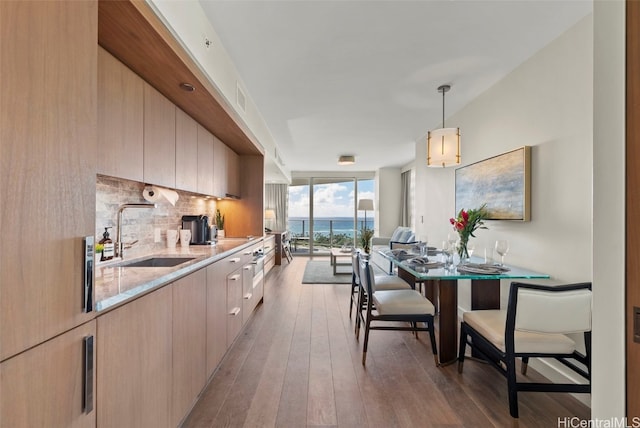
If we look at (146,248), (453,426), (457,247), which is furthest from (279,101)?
(453,426)

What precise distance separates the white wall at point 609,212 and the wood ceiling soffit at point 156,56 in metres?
1.70

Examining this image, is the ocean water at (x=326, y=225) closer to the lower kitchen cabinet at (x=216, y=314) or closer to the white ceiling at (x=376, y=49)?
the white ceiling at (x=376, y=49)

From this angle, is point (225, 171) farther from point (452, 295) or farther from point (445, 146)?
point (452, 295)

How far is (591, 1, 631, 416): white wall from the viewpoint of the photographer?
76cm

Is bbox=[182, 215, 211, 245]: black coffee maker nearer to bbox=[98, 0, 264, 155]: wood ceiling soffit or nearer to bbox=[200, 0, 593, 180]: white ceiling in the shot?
bbox=[98, 0, 264, 155]: wood ceiling soffit

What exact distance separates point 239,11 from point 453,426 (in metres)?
2.94

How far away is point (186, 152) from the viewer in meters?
2.42

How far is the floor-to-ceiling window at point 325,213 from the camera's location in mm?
8703

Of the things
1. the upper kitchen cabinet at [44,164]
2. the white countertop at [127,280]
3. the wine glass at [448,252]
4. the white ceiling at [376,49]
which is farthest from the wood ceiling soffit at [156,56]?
the wine glass at [448,252]

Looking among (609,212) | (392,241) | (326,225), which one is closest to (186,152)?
(609,212)

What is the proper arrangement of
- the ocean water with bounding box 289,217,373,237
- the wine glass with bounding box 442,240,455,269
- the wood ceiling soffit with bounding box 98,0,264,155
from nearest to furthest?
1. the wood ceiling soffit with bounding box 98,0,264,155
2. the wine glass with bounding box 442,240,455,269
3. the ocean water with bounding box 289,217,373,237

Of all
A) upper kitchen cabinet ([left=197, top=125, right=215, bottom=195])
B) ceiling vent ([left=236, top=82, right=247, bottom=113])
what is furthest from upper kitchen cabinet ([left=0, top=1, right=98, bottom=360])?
ceiling vent ([left=236, top=82, right=247, bottom=113])

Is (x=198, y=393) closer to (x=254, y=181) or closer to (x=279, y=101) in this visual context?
(x=254, y=181)

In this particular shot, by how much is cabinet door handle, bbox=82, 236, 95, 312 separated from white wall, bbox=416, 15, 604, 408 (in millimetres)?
2528
